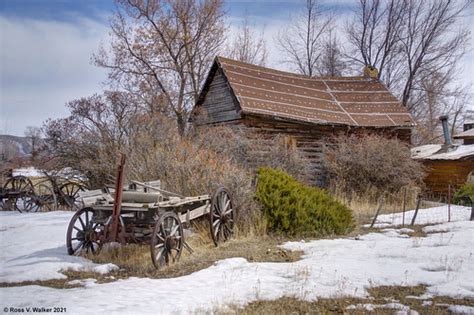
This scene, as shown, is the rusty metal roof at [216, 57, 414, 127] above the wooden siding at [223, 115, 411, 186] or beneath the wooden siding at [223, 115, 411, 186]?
above

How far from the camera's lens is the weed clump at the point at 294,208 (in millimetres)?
8664

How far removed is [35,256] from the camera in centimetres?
670

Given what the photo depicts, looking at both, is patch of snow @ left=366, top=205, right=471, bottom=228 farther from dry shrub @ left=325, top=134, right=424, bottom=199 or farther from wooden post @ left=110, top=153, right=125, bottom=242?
wooden post @ left=110, top=153, right=125, bottom=242

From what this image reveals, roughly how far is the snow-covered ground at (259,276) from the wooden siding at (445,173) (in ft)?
37.5

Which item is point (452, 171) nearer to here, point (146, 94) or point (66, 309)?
point (146, 94)

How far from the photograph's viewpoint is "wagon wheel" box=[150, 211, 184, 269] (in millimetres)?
5789

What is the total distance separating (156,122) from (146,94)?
11.5 metres

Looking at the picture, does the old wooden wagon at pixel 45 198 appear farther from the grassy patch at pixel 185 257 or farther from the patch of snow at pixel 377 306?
the patch of snow at pixel 377 306

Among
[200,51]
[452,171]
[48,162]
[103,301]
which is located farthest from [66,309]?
[200,51]

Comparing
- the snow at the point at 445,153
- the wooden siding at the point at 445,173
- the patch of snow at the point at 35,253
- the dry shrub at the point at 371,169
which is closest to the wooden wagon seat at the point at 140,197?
the patch of snow at the point at 35,253

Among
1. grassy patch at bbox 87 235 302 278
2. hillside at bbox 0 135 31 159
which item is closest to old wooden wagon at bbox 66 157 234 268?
grassy patch at bbox 87 235 302 278

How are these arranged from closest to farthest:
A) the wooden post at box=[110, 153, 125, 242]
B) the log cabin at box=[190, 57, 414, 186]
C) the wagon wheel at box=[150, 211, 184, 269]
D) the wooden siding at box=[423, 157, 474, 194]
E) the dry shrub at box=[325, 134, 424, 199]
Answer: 1. the wagon wheel at box=[150, 211, 184, 269]
2. the wooden post at box=[110, 153, 125, 242]
3. the dry shrub at box=[325, 134, 424, 199]
4. the log cabin at box=[190, 57, 414, 186]
5. the wooden siding at box=[423, 157, 474, 194]

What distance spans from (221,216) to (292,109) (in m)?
10.0

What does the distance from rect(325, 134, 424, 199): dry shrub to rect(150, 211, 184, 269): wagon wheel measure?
969cm
